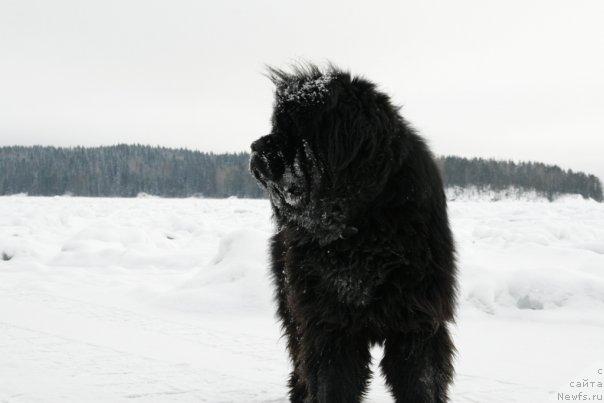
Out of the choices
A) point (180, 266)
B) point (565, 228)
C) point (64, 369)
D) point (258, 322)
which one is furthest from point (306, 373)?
point (565, 228)

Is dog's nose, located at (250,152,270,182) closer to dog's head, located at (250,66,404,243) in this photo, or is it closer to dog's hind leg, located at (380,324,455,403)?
dog's head, located at (250,66,404,243)

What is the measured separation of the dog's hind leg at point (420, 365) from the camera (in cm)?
260

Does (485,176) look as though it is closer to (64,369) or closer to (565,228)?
(565,228)

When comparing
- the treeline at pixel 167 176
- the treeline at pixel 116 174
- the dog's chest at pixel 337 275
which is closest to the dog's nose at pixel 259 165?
the dog's chest at pixel 337 275

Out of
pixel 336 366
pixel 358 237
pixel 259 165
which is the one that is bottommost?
pixel 336 366

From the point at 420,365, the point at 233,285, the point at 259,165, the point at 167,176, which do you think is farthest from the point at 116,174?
the point at 420,365

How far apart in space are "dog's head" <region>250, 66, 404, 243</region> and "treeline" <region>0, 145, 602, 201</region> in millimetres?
70725

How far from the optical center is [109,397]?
3.42 meters

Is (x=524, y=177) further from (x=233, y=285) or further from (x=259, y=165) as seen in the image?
(x=259, y=165)

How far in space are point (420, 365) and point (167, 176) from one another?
8883cm

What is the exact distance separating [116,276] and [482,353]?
6225 mm

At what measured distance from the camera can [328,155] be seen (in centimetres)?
255

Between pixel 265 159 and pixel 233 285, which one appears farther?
pixel 233 285

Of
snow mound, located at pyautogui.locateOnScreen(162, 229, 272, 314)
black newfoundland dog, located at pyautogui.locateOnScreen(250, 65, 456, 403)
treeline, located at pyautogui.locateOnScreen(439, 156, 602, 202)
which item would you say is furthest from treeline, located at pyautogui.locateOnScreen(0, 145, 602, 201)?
black newfoundland dog, located at pyautogui.locateOnScreen(250, 65, 456, 403)
